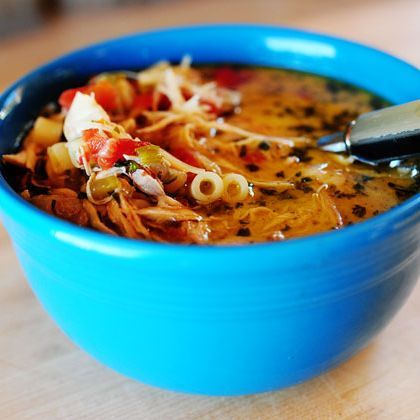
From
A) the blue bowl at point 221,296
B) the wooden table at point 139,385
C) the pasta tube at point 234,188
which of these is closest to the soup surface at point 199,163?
the pasta tube at point 234,188

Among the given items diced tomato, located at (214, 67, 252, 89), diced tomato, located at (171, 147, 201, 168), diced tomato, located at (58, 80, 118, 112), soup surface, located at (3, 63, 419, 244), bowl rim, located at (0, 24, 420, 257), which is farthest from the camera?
diced tomato, located at (214, 67, 252, 89)

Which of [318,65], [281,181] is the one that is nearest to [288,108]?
[318,65]

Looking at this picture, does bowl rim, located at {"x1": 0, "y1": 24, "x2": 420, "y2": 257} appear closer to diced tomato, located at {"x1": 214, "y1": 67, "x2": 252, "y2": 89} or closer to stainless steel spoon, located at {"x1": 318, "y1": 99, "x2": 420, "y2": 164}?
stainless steel spoon, located at {"x1": 318, "y1": 99, "x2": 420, "y2": 164}

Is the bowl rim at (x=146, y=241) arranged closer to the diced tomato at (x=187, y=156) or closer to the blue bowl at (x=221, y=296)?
the blue bowl at (x=221, y=296)

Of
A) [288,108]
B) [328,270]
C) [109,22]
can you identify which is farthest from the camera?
[109,22]

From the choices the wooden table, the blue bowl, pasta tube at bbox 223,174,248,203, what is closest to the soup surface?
pasta tube at bbox 223,174,248,203

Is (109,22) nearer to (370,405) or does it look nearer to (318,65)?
(318,65)
